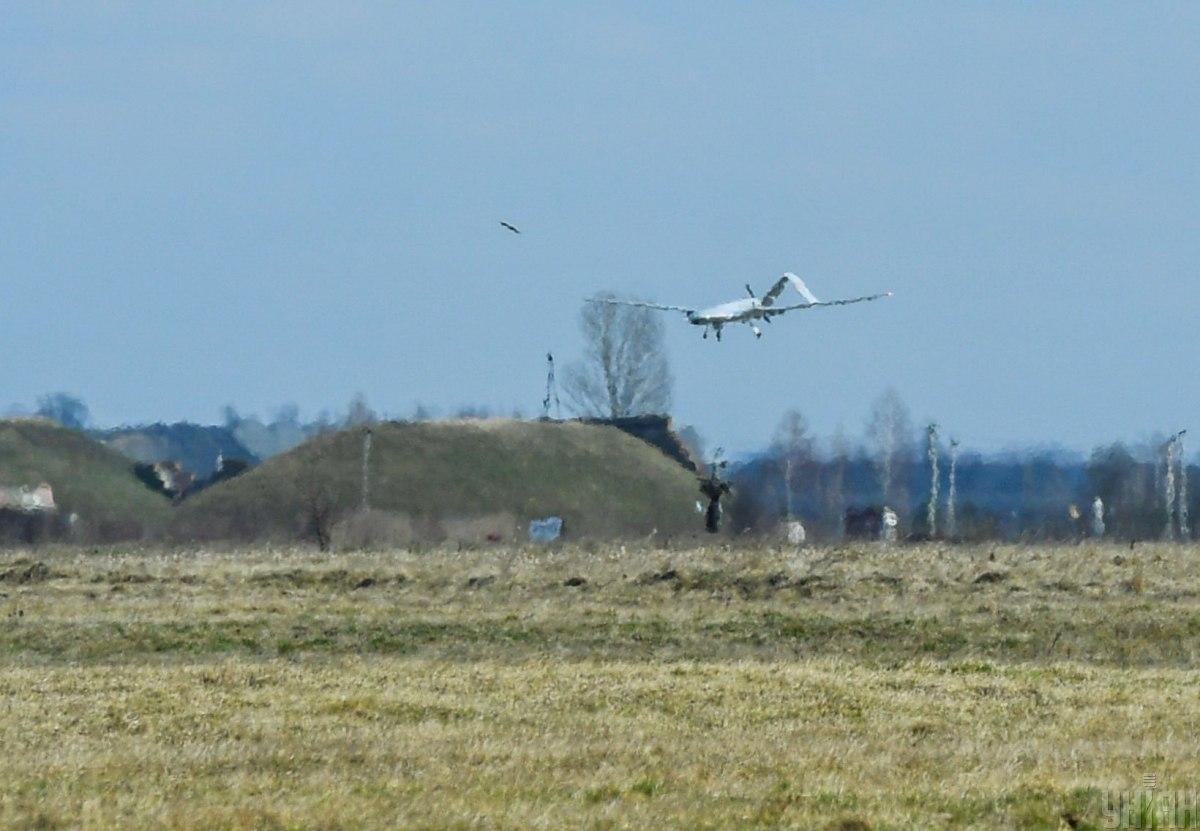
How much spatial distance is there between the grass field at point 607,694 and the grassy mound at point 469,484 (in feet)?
139

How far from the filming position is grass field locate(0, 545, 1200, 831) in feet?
44.0

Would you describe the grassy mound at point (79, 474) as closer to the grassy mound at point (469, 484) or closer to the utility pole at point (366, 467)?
the grassy mound at point (469, 484)

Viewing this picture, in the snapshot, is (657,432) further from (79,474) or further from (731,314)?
(731,314)

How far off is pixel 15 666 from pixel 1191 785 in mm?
16758

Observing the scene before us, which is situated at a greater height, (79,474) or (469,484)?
(79,474)

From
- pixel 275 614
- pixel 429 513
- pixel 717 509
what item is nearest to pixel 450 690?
pixel 275 614

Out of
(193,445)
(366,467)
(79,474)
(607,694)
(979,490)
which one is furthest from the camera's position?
(193,445)

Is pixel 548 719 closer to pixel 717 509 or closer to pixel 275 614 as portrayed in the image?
pixel 275 614

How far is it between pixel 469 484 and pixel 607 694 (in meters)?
76.2

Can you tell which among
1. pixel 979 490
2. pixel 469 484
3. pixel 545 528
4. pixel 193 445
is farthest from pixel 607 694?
pixel 193 445

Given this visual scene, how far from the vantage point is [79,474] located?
332ft

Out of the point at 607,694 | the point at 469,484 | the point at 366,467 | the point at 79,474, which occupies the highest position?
the point at 366,467

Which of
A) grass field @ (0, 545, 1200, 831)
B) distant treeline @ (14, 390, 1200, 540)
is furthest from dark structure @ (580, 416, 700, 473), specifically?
grass field @ (0, 545, 1200, 831)

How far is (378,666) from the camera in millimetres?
25438
